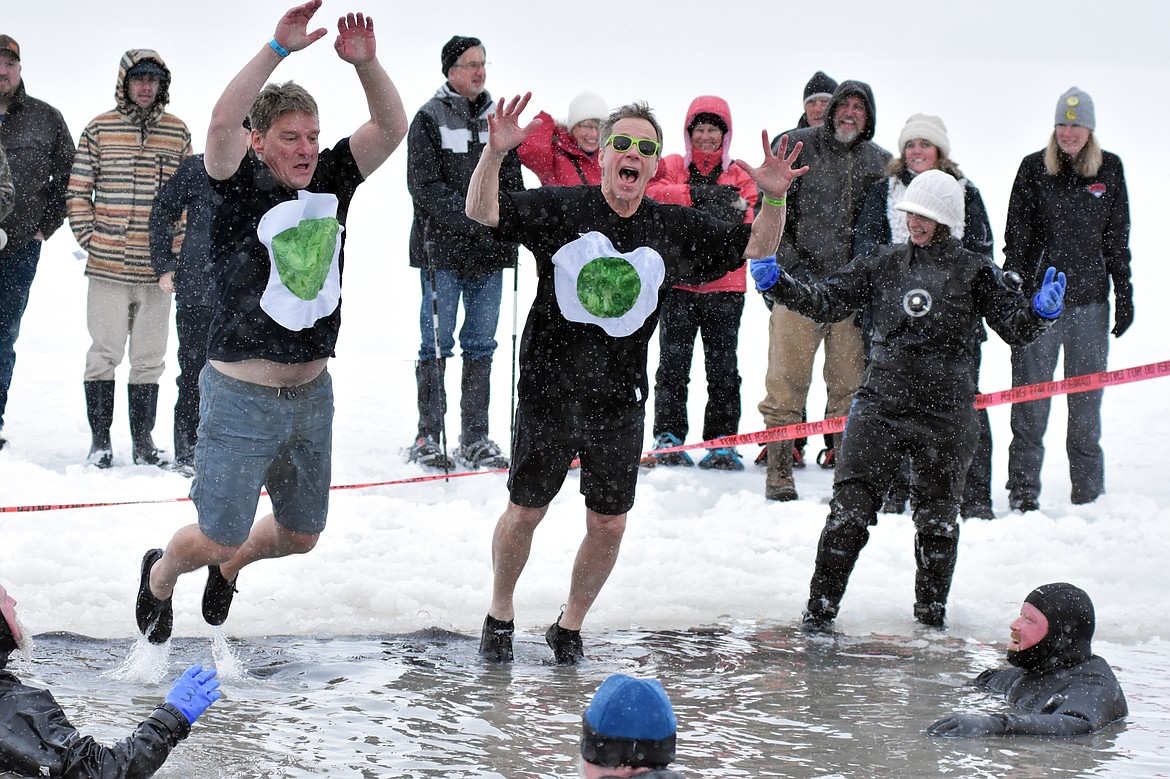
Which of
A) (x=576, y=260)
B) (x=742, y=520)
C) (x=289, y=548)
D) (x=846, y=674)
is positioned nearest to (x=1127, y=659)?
(x=846, y=674)

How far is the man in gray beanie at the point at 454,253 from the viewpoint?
8.94 m

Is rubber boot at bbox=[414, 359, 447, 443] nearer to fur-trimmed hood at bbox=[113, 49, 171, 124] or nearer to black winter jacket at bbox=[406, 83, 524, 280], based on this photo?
black winter jacket at bbox=[406, 83, 524, 280]

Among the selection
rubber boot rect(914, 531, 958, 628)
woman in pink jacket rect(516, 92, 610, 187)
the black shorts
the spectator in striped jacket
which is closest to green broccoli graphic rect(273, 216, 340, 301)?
the black shorts

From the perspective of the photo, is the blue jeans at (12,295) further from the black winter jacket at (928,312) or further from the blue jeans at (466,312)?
the black winter jacket at (928,312)

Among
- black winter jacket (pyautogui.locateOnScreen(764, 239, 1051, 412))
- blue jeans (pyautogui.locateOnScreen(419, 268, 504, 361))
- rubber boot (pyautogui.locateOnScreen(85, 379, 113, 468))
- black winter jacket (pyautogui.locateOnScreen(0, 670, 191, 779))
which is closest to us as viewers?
black winter jacket (pyautogui.locateOnScreen(0, 670, 191, 779))

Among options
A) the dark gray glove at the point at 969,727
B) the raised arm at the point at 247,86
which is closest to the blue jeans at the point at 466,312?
the raised arm at the point at 247,86

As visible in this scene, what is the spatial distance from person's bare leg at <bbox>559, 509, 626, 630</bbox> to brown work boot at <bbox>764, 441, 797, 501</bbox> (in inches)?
119

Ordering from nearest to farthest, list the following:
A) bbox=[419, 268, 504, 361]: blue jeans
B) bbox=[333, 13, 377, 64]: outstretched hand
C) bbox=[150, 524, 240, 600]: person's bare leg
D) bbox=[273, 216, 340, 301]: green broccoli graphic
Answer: bbox=[333, 13, 377, 64]: outstretched hand < bbox=[273, 216, 340, 301]: green broccoli graphic < bbox=[150, 524, 240, 600]: person's bare leg < bbox=[419, 268, 504, 361]: blue jeans

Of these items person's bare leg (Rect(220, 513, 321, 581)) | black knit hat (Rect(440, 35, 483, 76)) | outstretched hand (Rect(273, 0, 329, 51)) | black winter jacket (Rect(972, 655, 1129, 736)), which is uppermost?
black knit hat (Rect(440, 35, 483, 76))

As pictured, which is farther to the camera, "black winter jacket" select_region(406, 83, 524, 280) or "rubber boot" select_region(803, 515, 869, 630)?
"black winter jacket" select_region(406, 83, 524, 280)

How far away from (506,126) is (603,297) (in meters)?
0.81

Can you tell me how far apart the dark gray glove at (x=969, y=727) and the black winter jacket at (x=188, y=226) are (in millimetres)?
5573

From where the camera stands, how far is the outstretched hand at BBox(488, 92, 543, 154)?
210 inches

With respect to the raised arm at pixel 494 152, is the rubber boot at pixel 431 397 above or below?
below
